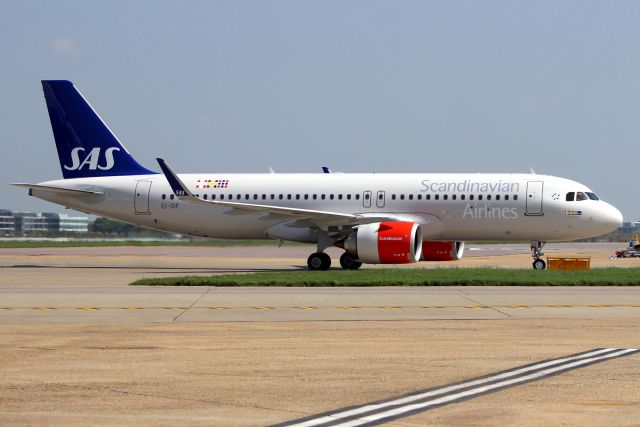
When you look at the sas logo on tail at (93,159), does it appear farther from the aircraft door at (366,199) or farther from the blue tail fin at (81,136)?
the aircraft door at (366,199)

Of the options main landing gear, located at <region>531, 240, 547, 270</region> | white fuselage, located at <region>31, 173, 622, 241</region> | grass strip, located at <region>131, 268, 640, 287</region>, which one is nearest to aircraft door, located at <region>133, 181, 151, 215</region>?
white fuselage, located at <region>31, 173, 622, 241</region>

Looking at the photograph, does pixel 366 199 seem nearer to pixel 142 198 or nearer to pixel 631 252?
pixel 142 198

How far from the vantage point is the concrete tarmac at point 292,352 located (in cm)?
882

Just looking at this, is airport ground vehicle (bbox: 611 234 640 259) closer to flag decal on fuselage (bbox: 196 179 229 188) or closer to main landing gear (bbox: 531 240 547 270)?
main landing gear (bbox: 531 240 547 270)

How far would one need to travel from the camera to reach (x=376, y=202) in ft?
117

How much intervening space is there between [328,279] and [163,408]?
1788 cm

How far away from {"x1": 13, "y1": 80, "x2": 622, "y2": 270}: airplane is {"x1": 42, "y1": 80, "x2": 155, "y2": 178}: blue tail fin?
0.04 metres

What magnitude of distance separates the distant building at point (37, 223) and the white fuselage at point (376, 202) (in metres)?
37.8

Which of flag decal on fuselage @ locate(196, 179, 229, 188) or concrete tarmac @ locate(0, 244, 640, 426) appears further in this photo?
flag decal on fuselage @ locate(196, 179, 229, 188)

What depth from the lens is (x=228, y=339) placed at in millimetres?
13977

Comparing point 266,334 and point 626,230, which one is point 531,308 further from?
point 626,230

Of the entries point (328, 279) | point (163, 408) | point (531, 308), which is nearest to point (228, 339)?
point (163, 408)

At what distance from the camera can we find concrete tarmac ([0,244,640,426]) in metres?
8.82

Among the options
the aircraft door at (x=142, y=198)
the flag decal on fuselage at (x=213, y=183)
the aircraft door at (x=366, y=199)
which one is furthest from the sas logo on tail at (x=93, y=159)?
the aircraft door at (x=366, y=199)
